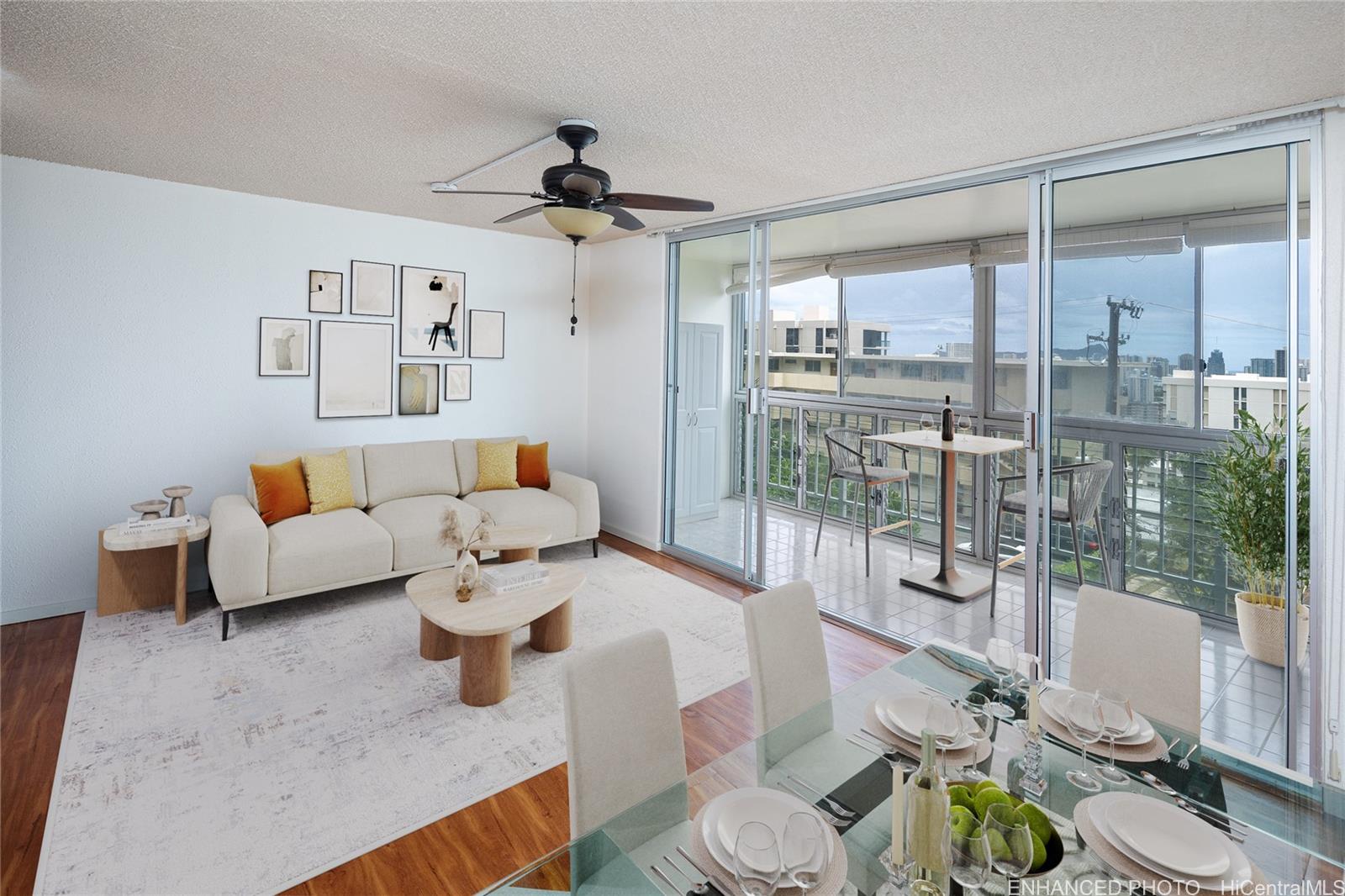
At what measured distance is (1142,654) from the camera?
188cm

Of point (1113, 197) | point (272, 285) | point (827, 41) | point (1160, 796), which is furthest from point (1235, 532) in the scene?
point (272, 285)

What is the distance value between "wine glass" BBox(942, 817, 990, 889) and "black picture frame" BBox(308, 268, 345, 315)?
4.90 meters

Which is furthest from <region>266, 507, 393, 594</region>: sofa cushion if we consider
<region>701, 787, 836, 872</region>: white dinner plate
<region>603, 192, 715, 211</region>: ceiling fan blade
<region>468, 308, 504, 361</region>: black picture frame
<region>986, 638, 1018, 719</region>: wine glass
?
<region>986, 638, 1018, 719</region>: wine glass

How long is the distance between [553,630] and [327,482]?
1.98 meters

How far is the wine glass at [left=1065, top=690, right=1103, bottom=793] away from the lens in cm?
142

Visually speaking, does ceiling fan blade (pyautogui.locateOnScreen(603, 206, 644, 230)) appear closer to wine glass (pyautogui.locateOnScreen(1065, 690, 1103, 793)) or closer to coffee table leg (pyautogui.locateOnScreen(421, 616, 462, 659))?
coffee table leg (pyautogui.locateOnScreen(421, 616, 462, 659))

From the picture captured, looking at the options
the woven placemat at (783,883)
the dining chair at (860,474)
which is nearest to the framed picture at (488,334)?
the dining chair at (860,474)

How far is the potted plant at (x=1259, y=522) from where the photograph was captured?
8.30 feet

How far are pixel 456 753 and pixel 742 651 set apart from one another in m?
1.57

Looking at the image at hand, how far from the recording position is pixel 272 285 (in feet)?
14.8

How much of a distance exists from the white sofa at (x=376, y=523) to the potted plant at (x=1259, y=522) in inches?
146

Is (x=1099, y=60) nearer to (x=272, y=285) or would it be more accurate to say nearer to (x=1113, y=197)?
(x=1113, y=197)

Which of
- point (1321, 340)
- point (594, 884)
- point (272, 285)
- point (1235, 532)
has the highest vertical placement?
point (272, 285)

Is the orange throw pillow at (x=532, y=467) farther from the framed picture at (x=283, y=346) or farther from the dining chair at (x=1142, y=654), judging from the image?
the dining chair at (x=1142, y=654)
